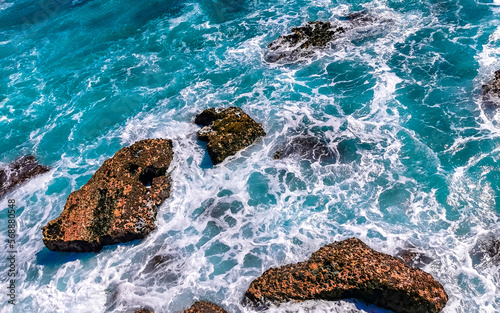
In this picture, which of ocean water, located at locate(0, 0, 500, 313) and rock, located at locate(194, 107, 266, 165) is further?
rock, located at locate(194, 107, 266, 165)

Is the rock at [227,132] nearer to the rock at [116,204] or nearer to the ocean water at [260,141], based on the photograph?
Result: the ocean water at [260,141]

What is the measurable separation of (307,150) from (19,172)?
20643mm

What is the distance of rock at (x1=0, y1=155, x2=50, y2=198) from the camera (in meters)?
22.3

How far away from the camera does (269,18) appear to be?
3553 cm

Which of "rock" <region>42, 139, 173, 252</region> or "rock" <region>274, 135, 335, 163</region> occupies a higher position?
"rock" <region>42, 139, 173, 252</region>

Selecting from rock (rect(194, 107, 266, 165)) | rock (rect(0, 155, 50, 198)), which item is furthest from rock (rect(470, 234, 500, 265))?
rock (rect(0, 155, 50, 198))

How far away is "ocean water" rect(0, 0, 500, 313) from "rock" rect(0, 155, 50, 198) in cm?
88

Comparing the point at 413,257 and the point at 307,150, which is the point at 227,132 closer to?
the point at 307,150

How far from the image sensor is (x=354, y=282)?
543 inches

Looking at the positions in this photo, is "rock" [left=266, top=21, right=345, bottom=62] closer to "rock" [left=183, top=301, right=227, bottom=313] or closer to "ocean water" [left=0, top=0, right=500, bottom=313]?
"ocean water" [left=0, top=0, right=500, bottom=313]

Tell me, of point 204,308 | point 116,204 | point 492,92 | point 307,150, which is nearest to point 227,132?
point 307,150

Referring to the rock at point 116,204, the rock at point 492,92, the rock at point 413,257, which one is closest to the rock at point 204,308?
the rock at point 116,204

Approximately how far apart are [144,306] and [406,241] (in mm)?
13207

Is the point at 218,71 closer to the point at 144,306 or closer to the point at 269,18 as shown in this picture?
the point at 269,18
